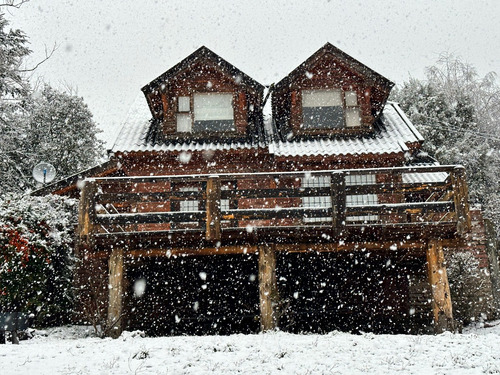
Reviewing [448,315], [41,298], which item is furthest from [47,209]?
[448,315]

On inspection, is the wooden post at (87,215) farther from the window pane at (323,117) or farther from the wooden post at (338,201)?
the window pane at (323,117)

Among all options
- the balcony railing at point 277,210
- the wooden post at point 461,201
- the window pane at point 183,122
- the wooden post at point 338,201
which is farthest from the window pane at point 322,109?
the wooden post at point 461,201

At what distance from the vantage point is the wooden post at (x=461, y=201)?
405 inches

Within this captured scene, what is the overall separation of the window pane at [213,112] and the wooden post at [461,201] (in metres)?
7.49

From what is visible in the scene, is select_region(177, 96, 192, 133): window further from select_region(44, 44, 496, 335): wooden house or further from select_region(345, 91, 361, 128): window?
select_region(345, 91, 361, 128): window

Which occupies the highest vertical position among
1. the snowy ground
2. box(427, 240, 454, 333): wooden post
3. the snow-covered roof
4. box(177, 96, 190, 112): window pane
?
box(177, 96, 190, 112): window pane

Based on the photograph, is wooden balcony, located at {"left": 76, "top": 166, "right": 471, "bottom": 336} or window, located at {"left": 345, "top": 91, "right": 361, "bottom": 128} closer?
wooden balcony, located at {"left": 76, "top": 166, "right": 471, "bottom": 336}

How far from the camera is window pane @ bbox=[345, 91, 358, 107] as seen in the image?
16.0m

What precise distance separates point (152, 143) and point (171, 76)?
7.33ft

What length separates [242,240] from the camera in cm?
1081

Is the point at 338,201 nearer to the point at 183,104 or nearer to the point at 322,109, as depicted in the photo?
the point at 322,109

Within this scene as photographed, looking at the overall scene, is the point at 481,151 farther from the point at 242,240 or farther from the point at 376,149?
the point at 242,240

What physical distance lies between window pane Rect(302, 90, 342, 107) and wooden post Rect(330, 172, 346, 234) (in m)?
6.27

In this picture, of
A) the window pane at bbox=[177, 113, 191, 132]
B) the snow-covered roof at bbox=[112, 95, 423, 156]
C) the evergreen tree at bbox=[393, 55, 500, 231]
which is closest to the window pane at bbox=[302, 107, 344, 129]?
the snow-covered roof at bbox=[112, 95, 423, 156]
